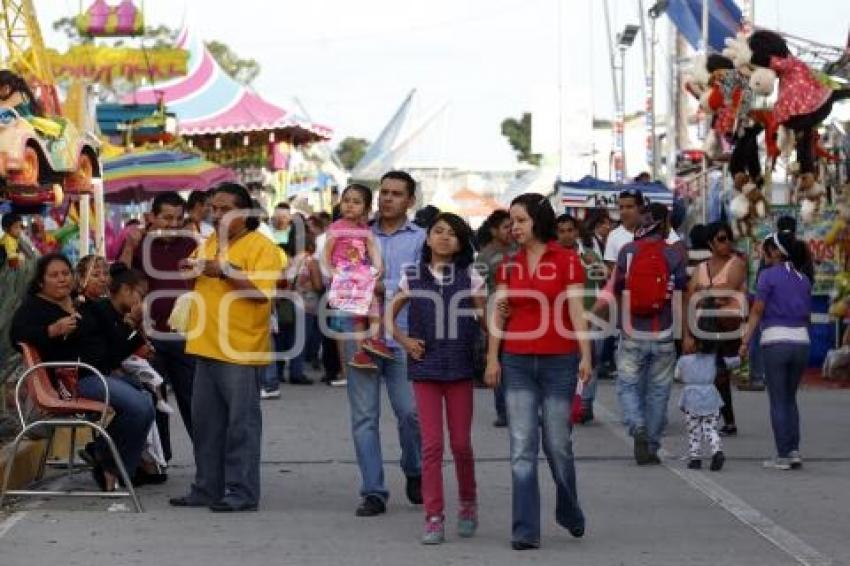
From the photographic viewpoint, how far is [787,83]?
14.8 m

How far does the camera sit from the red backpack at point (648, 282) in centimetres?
1252

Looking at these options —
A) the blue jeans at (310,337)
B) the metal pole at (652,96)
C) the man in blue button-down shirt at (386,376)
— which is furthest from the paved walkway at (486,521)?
the metal pole at (652,96)

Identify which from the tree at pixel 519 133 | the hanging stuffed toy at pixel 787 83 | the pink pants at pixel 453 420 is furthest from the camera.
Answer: the tree at pixel 519 133

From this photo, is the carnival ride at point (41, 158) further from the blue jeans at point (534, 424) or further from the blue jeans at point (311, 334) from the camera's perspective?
the blue jeans at point (534, 424)

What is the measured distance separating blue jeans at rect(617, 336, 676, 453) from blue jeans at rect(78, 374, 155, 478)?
3553 millimetres

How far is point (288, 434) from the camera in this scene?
47.3 ft

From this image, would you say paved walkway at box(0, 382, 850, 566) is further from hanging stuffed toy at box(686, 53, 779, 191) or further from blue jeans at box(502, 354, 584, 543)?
hanging stuffed toy at box(686, 53, 779, 191)

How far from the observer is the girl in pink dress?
10.0m

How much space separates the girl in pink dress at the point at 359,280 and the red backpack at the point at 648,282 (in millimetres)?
2905

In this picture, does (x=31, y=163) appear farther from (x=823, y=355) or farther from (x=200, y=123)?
(x=200, y=123)

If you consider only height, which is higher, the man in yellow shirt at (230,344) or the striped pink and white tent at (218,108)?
the striped pink and white tent at (218,108)

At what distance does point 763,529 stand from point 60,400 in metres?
3.83

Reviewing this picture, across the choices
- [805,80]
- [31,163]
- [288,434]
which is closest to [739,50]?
[805,80]

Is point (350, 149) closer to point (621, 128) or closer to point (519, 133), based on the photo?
point (519, 133)
